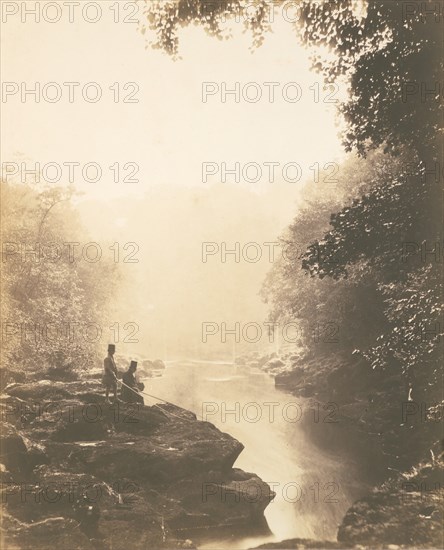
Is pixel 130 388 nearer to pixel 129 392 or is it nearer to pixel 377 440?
pixel 129 392

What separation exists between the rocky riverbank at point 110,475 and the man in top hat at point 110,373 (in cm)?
18

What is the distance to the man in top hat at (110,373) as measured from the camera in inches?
217

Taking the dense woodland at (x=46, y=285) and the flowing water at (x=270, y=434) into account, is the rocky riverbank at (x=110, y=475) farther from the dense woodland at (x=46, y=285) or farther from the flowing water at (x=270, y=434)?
the dense woodland at (x=46, y=285)

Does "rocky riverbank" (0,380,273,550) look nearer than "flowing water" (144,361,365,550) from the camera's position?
Yes

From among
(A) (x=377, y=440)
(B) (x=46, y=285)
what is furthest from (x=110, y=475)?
(A) (x=377, y=440)

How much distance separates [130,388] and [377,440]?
389 cm

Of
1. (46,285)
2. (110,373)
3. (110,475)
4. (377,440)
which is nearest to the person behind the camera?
(110,475)

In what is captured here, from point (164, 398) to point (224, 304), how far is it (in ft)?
5.78

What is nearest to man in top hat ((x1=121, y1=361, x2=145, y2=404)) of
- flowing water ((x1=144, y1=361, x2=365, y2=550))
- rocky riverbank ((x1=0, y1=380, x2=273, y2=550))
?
rocky riverbank ((x1=0, y1=380, x2=273, y2=550))

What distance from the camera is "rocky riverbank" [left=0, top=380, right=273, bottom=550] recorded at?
4598mm

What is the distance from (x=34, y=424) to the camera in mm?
5270

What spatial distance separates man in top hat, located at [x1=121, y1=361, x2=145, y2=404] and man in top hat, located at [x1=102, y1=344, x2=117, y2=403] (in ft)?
0.45

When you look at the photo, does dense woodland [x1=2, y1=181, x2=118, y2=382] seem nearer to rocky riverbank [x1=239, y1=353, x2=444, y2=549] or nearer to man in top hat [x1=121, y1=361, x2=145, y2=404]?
man in top hat [x1=121, y1=361, x2=145, y2=404]

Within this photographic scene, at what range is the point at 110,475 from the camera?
5.02 metres
